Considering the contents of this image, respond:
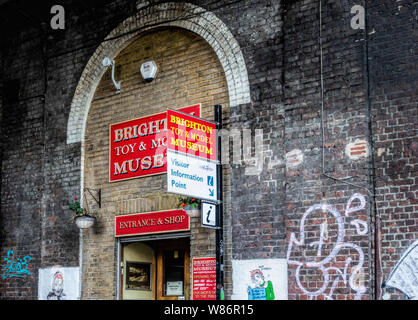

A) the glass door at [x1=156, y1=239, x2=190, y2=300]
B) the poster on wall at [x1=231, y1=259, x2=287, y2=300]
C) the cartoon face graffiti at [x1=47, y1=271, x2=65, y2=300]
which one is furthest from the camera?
the cartoon face graffiti at [x1=47, y1=271, x2=65, y2=300]

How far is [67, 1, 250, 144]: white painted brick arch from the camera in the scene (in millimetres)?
9328

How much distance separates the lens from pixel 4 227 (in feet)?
40.5

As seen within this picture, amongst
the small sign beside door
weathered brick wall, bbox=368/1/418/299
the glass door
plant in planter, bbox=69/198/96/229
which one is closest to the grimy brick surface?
weathered brick wall, bbox=368/1/418/299

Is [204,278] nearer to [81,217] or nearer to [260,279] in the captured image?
[260,279]

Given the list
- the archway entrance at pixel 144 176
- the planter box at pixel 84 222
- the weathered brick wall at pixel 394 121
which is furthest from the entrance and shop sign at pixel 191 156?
the planter box at pixel 84 222

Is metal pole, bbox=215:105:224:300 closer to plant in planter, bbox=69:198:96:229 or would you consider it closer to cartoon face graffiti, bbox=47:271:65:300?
plant in planter, bbox=69:198:96:229

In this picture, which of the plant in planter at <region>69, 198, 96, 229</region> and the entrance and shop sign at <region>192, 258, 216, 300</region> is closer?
the entrance and shop sign at <region>192, 258, 216, 300</region>

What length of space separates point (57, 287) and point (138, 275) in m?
1.63

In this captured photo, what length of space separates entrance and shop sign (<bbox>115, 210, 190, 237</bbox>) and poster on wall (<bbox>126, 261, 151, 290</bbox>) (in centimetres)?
68

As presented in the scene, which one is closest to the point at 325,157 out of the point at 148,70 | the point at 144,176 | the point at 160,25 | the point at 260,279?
the point at 260,279

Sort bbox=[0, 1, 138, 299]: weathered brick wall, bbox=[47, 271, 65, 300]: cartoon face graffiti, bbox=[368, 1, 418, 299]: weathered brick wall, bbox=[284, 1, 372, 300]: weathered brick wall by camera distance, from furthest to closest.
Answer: bbox=[0, 1, 138, 299]: weathered brick wall
bbox=[47, 271, 65, 300]: cartoon face graffiti
bbox=[284, 1, 372, 300]: weathered brick wall
bbox=[368, 1, 418, 299]: weathered brick wall

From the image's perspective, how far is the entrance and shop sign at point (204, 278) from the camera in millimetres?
9117

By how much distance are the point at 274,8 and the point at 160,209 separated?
3822 mm
